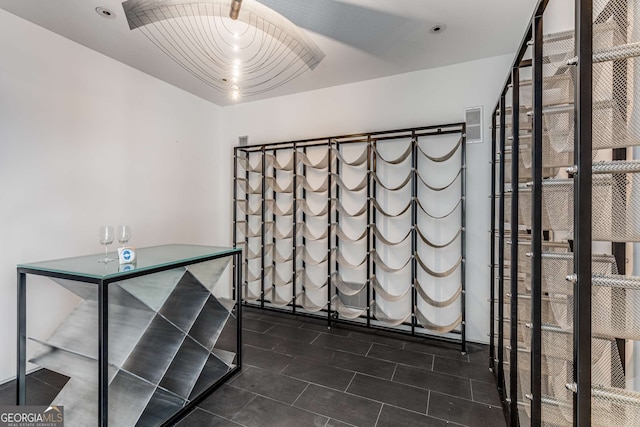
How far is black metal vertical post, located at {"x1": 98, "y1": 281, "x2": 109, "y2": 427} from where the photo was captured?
1.43m

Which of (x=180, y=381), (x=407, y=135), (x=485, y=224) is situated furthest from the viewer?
(x=407, y=135)

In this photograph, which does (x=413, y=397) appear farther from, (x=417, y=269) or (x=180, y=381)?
(x=180, y=381)

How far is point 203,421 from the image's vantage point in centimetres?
183

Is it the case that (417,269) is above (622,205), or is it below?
below

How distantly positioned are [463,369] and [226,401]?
6.14 feet

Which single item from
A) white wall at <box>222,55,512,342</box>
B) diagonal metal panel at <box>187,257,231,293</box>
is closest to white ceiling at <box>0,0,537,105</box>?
white wall at <box>222,55,512,342</box>

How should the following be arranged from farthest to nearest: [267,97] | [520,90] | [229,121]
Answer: [229,121], [267,97], [520,90]

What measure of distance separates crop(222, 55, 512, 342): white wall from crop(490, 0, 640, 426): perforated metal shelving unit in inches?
50.2

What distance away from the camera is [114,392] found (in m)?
1.77

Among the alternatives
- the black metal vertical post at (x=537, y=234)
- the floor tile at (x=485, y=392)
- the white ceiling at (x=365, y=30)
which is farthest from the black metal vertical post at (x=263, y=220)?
the black metal vertical post at (x=537, y=234)

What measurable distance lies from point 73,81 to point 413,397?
377cm

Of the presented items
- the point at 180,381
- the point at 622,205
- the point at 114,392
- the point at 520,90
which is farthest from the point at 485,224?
the point at 114,392

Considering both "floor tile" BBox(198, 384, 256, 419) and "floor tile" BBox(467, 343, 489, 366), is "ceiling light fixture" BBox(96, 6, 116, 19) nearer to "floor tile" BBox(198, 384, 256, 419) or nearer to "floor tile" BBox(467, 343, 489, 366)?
"floor tile" BBox(198, 384, 256, 419)

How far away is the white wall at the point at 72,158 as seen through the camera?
2242 mm
